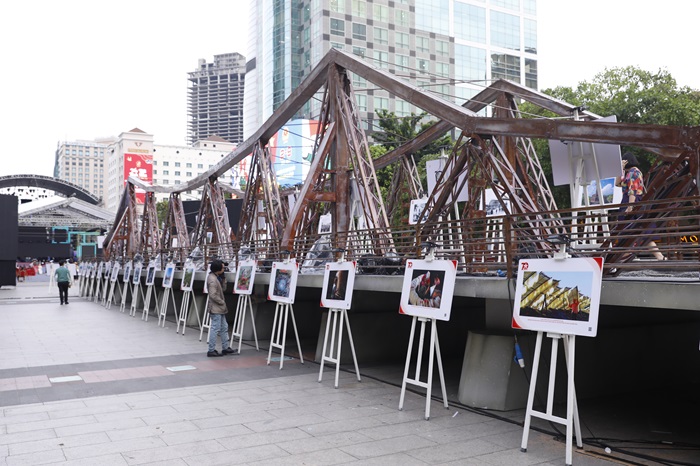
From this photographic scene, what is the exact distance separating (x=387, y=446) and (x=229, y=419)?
2324 mm

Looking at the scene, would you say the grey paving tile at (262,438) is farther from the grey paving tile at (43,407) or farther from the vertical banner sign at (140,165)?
the vertical banner sign at (140,165)

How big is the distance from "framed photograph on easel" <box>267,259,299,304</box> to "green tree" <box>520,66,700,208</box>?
2367 centimetres

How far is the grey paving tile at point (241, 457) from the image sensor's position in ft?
21.6

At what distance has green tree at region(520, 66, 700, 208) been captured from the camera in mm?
32219

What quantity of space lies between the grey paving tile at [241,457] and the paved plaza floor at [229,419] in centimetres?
2

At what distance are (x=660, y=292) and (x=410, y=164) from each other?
1583cm

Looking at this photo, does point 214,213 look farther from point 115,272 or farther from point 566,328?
point 566,328

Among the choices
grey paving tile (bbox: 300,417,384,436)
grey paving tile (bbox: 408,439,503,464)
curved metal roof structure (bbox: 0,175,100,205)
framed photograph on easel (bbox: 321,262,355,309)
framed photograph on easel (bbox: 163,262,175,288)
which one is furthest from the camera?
curved metal roof structure (bbox: 0,175,100,205)

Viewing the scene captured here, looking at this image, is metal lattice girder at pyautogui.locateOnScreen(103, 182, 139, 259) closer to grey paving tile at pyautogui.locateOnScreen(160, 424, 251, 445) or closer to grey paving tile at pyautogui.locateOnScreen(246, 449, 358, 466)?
grey paving tile at pyautogui.locateOnScreen(160, 424, 251, 445)

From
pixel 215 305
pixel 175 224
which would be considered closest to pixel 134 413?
pixel 215 305

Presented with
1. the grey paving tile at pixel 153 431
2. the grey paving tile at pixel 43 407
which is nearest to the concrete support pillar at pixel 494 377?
the grey paving tile at pixel 153 431

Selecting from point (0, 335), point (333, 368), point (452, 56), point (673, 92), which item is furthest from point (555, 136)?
point (452, 56)

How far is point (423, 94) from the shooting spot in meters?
13.8

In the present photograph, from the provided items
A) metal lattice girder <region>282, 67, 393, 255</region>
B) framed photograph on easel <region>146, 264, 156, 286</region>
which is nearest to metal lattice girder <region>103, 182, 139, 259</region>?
framed photograph on easel <region>146, 264, 156, 286</region>
